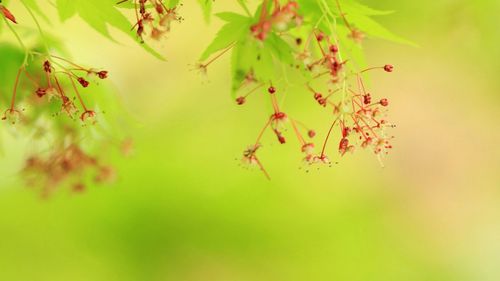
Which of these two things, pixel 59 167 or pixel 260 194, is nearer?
pixel 59 167

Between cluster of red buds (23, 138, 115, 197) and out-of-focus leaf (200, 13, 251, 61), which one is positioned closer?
out-of-focus leaf (200, 13, 251, 61)

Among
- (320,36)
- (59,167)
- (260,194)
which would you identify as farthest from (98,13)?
(260,194)

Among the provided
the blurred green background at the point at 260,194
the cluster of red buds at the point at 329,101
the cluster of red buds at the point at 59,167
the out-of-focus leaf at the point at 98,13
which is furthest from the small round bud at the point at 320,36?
the blurred green background at the point at 260,194

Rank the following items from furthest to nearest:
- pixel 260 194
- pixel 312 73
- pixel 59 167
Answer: pixel 260 194, pixel 59 167, pixel 312 73

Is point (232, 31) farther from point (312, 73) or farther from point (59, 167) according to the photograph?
point (59, 167)

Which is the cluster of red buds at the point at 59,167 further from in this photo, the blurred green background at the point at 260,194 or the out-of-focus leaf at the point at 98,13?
the blurred green background at the point at 260,194

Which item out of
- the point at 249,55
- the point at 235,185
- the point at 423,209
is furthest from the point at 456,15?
the point at 423,209

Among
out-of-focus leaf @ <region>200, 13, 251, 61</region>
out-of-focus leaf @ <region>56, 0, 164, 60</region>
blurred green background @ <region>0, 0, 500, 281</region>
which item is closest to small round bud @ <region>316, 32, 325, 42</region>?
out-of-focus leaf @ <region>200, 13, 251, 61</region>

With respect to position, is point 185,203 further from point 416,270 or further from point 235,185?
point 416,270

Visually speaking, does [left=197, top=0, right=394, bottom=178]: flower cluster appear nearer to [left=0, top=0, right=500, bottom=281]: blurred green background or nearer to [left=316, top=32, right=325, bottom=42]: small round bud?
[left=316, top=32, right=325, bottom=42]: small round bud
